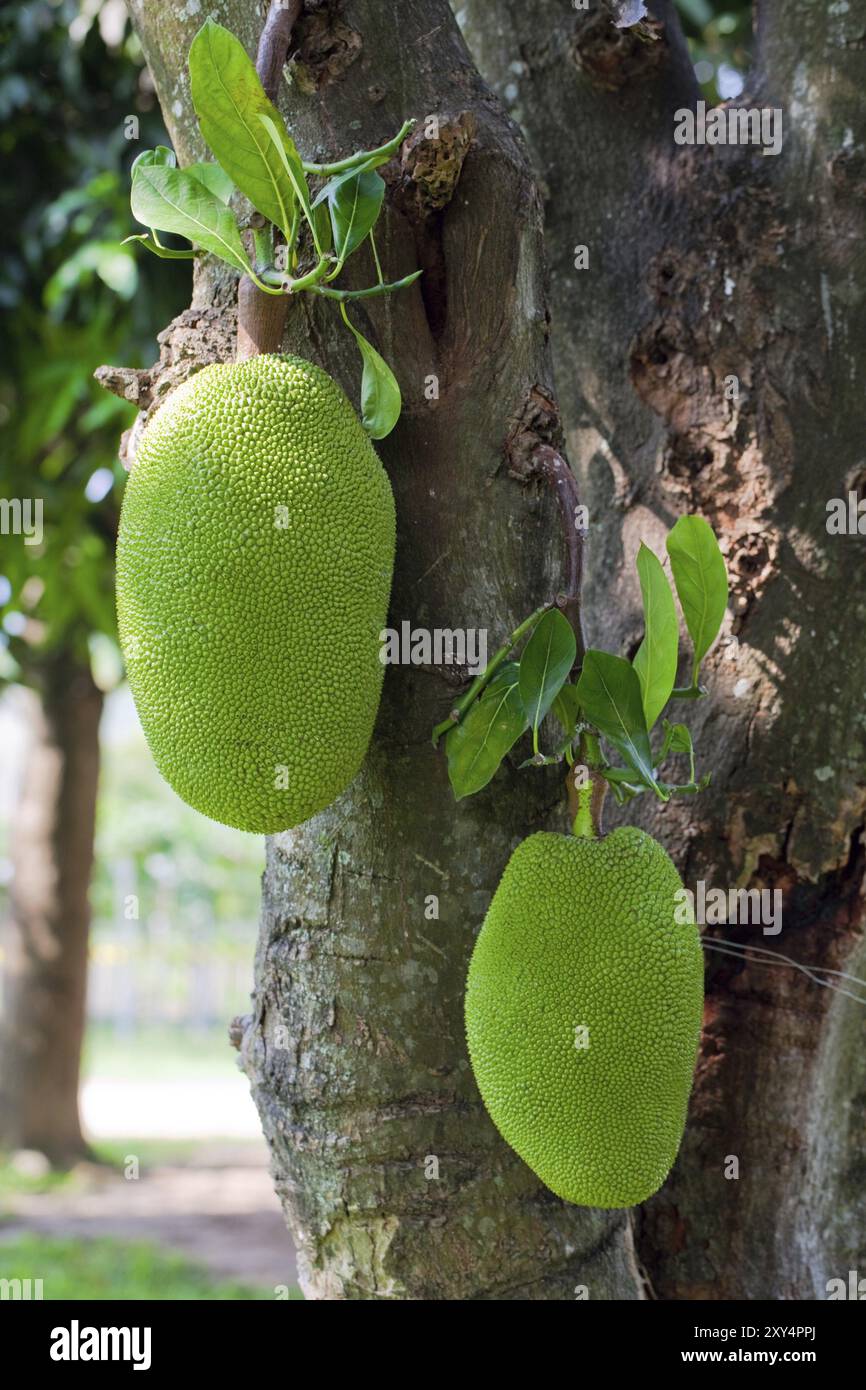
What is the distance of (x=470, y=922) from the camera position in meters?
0.93

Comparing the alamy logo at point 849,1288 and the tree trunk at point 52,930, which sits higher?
the tree trunk at point 52,930

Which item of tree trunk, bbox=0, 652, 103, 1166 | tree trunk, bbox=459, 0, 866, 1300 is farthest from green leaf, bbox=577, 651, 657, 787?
tree trunk, bbox=0, 652, 103, 1166

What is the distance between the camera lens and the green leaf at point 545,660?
0.86 meters

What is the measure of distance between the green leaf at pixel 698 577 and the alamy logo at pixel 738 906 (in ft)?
0.89

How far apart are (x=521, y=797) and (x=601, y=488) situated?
45 centimetres

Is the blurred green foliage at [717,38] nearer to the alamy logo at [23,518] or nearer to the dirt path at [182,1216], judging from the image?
the alamy logo at [23,518]

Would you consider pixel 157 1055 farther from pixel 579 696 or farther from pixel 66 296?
pixel 579 696

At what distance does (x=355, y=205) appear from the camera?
0.86m

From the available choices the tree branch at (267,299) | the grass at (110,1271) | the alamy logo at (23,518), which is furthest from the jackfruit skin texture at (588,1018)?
the grass at (110,1271)

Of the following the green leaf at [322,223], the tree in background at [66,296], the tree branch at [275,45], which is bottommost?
the green leaf at [322,223]

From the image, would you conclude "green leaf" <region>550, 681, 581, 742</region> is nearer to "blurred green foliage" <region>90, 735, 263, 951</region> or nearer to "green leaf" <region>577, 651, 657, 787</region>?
"green leaf" <region>577, 651, 657, 787</region>

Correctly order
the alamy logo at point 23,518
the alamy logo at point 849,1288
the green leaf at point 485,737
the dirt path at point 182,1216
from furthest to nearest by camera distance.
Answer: the dirt path at point 182,1216 → the alamy logo at point 23,518 → the alamy logo at point 849,1288 → the green leaf at point 485,737

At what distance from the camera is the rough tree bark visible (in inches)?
36.4

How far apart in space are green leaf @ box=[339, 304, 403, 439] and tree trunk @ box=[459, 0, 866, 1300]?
425 mm
